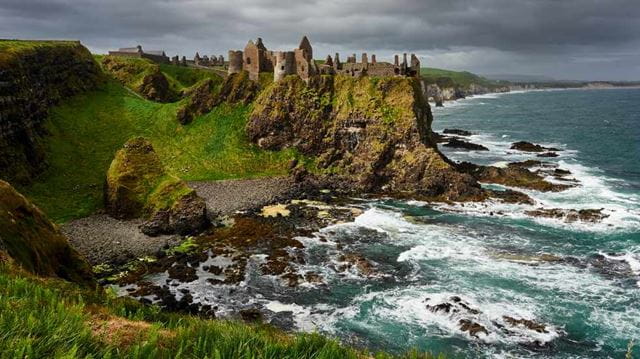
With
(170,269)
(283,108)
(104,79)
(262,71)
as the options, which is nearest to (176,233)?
(170,269)

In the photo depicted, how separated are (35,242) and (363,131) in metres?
53.5

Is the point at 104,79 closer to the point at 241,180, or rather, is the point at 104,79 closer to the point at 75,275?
the point at 241,180

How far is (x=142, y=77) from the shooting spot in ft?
330

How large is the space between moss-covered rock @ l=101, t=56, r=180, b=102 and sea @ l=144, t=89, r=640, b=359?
2394 inches

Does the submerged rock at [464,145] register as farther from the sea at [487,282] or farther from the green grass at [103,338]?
the green grass at [103,338]

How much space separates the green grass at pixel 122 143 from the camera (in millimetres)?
54500

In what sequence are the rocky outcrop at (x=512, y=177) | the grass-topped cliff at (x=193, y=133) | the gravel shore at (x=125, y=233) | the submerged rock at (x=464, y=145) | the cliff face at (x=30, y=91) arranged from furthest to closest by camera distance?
the submerged rock at (x=464, y=145), the rocky outcrop at (x=512, y=177), the cliff face at (x=30, y=91), the grass-topped cliff at (x=193, y=133), the gravel shore at (x=125, y=233)

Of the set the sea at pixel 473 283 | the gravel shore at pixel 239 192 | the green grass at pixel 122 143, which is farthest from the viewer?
the gravel shore at pixel 239 192

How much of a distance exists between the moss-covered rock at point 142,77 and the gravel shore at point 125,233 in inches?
1862

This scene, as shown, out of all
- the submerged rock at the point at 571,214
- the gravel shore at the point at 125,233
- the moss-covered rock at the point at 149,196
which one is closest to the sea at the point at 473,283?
the submerged rock at the point at 571,214

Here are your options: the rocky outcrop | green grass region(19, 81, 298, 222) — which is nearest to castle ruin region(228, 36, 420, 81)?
green grass region(19, 81, 298, 222)

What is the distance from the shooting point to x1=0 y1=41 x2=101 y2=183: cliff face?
5291 cm

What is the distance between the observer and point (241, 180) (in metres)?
66.9

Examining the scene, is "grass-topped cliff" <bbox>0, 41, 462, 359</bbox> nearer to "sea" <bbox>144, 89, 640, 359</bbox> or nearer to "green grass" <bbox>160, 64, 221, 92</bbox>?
"sea" <bbox>144, 89, 640, 359</bbox>
